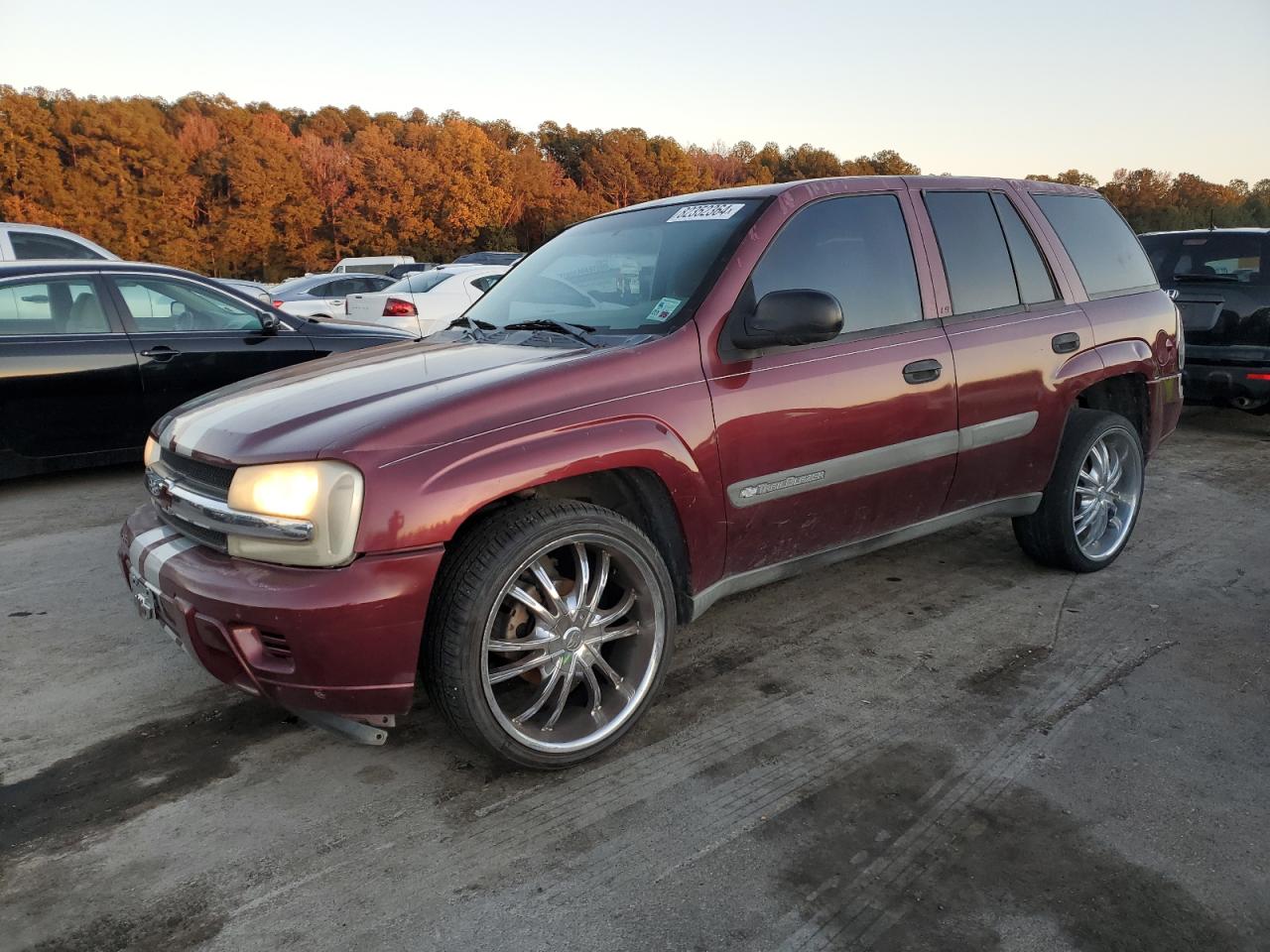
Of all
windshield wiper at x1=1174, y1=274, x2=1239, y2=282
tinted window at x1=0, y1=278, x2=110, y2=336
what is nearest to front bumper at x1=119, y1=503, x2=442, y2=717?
tinted window at x1=0, y1=278, x2=110, y2=336

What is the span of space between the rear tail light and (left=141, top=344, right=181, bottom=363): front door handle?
5698mm

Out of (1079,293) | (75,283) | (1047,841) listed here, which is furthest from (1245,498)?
(75,283)

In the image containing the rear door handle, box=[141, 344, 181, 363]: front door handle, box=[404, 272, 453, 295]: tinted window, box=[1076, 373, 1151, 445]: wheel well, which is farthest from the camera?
box=[404, 272, 453, 295]: tinted window

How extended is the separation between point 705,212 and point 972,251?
1.21 meters

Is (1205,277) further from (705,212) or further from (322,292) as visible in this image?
(322,292)

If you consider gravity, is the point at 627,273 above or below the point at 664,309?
above

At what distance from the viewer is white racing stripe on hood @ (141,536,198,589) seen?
2.81m

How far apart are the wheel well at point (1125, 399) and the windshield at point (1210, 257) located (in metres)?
3.49

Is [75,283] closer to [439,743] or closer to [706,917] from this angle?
[439,743]

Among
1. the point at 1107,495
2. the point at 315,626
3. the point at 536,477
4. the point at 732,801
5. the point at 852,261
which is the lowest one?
the point at 732,801

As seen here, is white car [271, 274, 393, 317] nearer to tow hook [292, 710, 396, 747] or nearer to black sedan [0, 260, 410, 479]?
black sedan [0, 260, 410, 479]

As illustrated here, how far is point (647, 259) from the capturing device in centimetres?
360

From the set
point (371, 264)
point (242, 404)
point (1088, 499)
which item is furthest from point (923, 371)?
point (371, 264)

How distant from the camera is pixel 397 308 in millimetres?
12172
